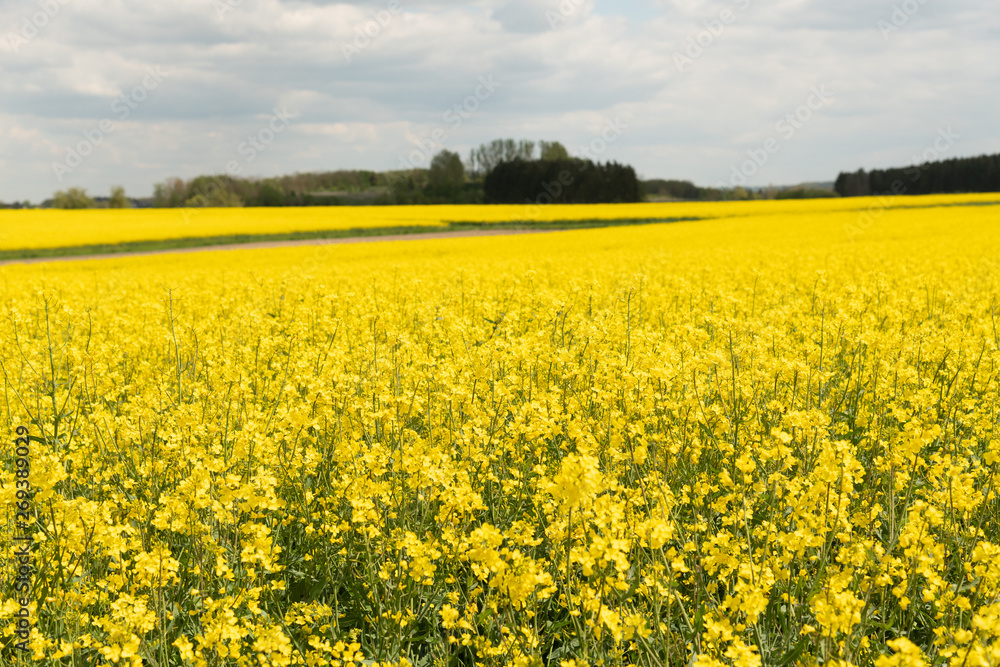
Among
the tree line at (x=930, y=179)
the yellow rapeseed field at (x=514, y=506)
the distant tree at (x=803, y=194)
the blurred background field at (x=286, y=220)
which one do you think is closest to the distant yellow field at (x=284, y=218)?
the blurred background field at (x=286, y=220)

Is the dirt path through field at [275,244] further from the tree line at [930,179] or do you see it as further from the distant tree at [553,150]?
the tree line at [930,179]

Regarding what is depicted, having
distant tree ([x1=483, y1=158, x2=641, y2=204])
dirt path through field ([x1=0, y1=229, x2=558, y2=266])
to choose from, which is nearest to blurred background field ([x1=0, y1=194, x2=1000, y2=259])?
dirt path through field ([x1=0, y1=229, x2=558, y2=266])

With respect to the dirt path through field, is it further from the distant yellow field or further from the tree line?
the tree line

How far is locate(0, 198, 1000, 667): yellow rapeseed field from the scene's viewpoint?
2.90 m

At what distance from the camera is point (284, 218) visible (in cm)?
4884

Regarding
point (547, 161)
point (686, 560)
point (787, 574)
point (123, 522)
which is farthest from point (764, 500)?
point (547, 161)

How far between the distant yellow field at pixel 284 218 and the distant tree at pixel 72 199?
16.6 m

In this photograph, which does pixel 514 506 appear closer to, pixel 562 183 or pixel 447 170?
pixel 562 183

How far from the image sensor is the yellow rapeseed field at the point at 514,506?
9.53ft

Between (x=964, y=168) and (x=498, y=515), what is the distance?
105m

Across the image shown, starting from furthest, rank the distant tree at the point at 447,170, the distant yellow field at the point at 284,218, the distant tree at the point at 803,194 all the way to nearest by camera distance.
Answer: the distant tree at the point at 447,170
the distant tree at the point at 803,194
the distant yellow field at the point at 284,218

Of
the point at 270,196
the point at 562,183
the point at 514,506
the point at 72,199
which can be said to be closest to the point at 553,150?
→ the point at 562,183

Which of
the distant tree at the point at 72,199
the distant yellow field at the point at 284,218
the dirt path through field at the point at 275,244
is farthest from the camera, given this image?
the distant tree at the point at 72,199

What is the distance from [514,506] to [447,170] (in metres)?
81.5
